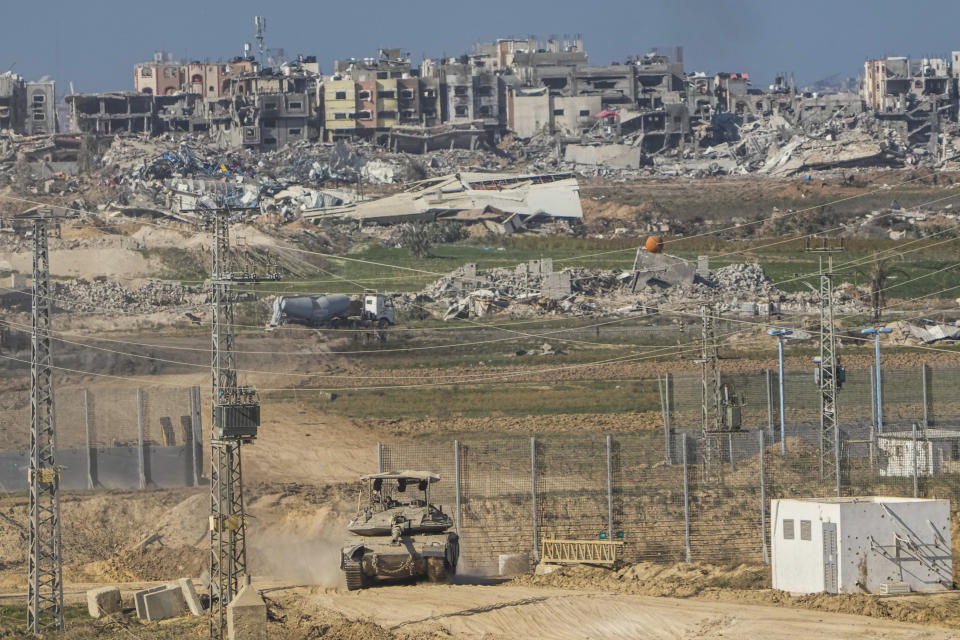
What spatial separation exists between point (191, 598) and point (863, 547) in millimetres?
12162

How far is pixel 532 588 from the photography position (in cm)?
3177

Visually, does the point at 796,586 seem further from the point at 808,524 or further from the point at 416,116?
the point at 416,116

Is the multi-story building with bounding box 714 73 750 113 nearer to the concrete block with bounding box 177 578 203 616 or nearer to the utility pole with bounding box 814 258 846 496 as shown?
the utility pole with bounding box 814 258 846 496

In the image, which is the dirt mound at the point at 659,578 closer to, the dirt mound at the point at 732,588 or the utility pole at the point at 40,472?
the dirt mound at the point at 732,588

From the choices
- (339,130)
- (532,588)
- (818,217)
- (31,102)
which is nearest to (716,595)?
(532,588)

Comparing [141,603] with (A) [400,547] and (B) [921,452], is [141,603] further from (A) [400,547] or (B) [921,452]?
(B) [921,452]

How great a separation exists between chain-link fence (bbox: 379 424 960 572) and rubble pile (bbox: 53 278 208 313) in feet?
109

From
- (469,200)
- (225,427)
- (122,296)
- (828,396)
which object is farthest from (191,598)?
(469,200)

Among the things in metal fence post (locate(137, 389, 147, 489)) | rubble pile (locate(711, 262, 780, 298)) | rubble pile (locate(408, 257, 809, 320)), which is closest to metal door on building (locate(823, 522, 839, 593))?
metal fence post (locate(137, 389, 147, 489))

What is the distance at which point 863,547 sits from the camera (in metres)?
29.6

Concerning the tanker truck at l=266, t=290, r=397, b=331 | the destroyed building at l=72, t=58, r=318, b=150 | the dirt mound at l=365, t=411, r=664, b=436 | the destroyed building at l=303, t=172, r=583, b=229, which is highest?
the destroyed building at l=72, t=58, r=318, b=150

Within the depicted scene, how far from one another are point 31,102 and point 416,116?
3827 centimetres

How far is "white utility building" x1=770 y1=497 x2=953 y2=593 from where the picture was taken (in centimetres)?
2955

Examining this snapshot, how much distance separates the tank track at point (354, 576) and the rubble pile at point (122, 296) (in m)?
42.9
